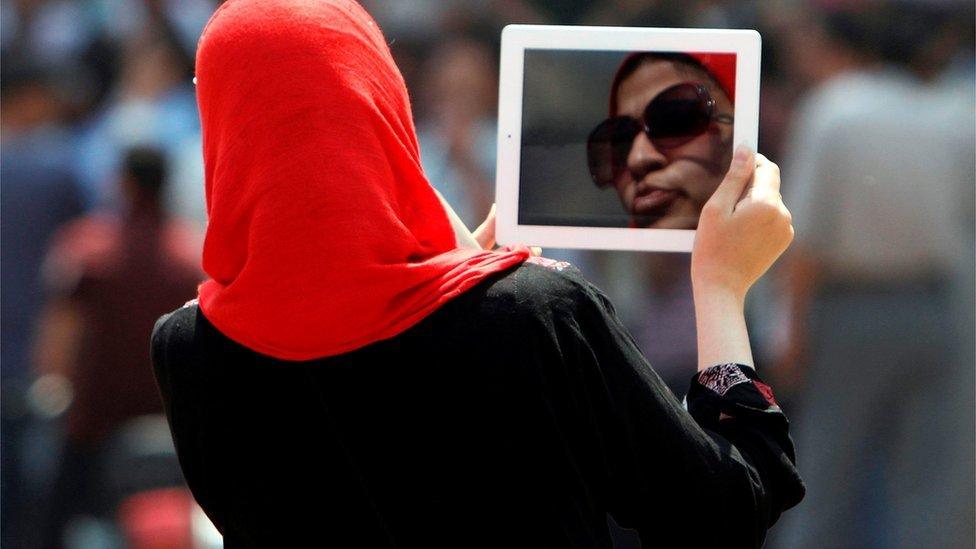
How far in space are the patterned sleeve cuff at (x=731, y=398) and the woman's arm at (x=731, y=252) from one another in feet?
0.05

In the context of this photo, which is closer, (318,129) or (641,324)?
(318,129)

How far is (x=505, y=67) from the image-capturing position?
160cm

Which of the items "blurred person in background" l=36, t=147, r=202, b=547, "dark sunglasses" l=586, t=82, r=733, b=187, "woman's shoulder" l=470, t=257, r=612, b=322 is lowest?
"blurred person in background" l=36, t=147, r=202, b=547

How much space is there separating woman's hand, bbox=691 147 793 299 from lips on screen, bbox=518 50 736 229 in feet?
0.10

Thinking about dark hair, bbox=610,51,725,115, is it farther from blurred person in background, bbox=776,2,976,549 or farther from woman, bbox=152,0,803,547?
blurred person in background, bbox=776,2,976,549

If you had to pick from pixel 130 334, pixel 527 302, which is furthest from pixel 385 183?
pixel 130 334

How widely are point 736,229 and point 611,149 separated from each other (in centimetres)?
18

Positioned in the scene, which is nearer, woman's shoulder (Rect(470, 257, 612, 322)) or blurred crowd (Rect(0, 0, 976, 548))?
woman's shoulder (Rect(470, 257, 612, 322))

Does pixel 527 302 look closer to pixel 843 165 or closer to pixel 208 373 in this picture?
pixel 208 373

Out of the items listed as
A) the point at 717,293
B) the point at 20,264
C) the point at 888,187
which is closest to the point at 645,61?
the point at 717,293

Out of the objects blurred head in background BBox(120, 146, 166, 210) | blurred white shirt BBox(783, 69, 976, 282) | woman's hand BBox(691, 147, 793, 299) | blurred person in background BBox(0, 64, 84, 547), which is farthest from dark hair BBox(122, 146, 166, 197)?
woman's hand BBox(691, 147, 793, 299)

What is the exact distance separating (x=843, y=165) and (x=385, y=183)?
3166mm

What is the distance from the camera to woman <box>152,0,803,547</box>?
4.61ft

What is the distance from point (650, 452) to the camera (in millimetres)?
1423
